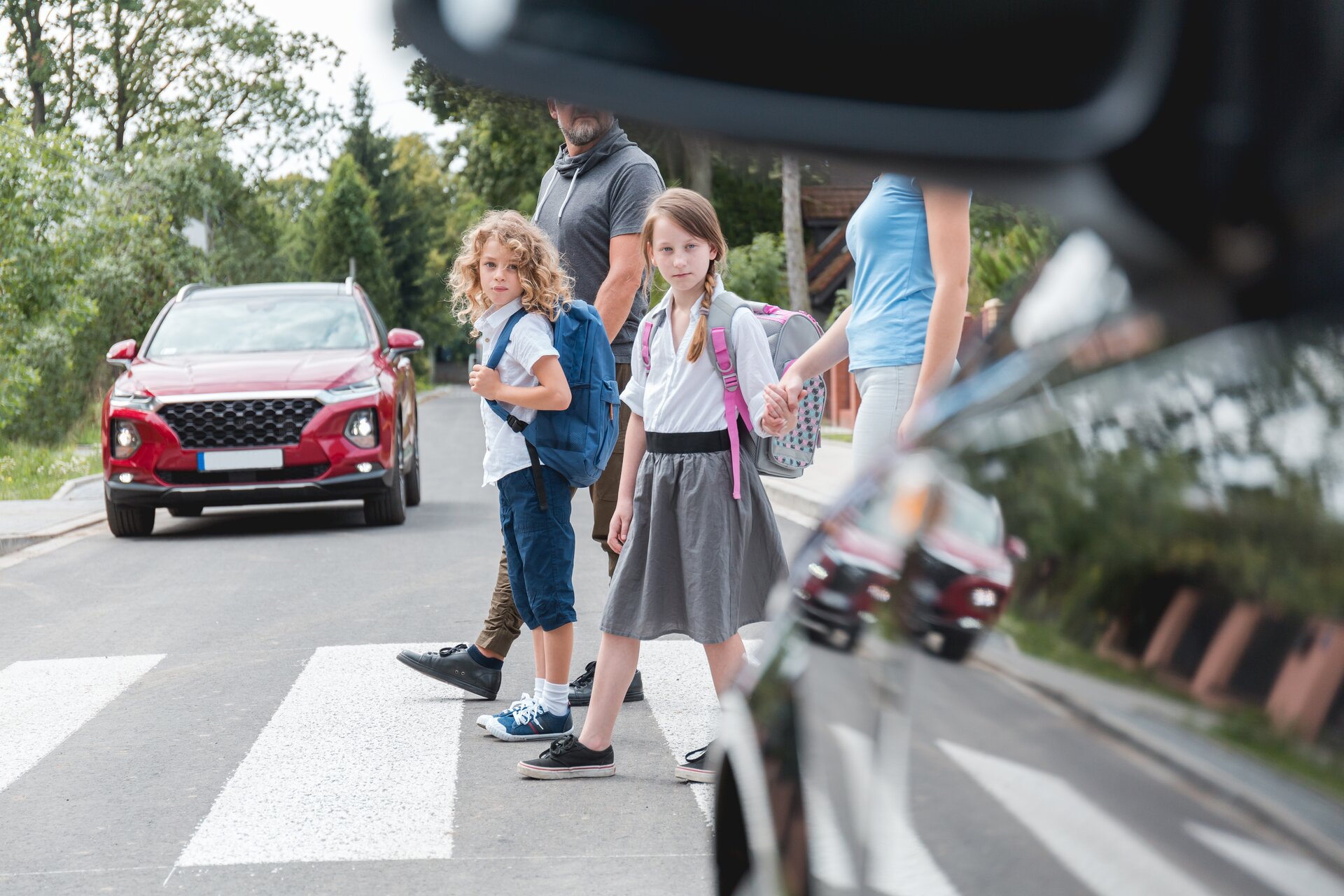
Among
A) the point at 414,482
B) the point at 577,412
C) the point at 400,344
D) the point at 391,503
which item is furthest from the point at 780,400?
the point at 414,482

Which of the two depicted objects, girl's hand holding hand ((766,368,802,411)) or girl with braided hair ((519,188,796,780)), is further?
girl with braided hair ((519,188,796,780))

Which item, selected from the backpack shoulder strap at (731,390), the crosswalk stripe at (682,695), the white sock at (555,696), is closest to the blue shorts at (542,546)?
the white sock at (555,696)

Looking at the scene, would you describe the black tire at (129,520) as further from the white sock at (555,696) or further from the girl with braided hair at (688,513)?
the girl with braided hair at (688,513)

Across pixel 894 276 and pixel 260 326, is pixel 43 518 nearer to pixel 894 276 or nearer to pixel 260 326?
pixel 260 326

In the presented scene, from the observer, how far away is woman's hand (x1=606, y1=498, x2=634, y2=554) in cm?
467

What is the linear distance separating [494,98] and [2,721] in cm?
507

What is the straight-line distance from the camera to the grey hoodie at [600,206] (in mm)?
5368

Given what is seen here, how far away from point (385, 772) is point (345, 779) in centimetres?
13

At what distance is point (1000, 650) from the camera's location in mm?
1140

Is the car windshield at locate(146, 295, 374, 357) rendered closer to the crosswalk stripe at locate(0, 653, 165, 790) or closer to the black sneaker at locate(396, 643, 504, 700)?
the crosswalk stripe at locate(0, 653, 165, 790)

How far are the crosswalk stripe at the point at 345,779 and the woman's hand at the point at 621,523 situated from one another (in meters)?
0.84

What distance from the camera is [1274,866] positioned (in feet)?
2.76

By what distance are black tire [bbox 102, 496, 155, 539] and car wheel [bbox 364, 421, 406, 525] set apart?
160 centimetres

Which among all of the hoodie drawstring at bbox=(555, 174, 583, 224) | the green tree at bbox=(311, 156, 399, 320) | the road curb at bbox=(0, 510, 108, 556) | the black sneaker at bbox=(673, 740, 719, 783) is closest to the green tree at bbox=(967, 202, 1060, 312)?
the hoodie drawstring at bbox=(555, 174, 583, 224)
